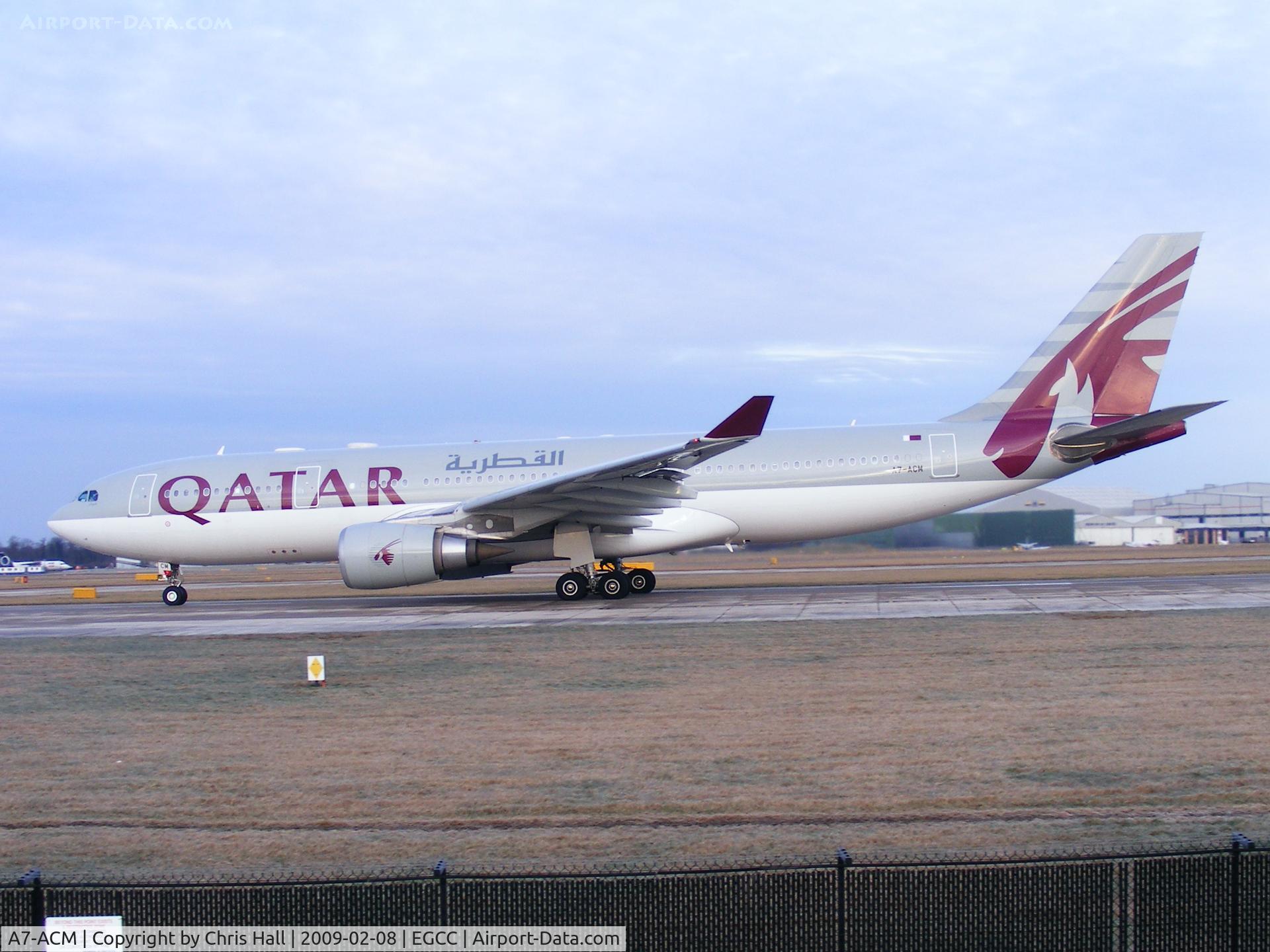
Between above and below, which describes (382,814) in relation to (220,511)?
below

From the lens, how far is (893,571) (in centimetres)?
3475

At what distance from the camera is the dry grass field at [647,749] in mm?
6770

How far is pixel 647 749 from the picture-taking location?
29.8 feet

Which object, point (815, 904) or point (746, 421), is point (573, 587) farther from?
point (815, 904)

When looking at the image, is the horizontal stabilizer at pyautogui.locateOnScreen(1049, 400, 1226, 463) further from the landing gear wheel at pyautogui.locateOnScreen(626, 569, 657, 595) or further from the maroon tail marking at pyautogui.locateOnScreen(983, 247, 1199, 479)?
the landing gear wheel at pyautogui.locateOnScreen(626, 569, 657, 595)

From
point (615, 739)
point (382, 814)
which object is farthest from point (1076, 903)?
point (615, 739)

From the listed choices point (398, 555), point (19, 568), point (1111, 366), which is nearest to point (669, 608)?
point (398, 555)

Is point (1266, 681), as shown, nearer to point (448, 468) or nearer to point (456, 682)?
point (456, 682)

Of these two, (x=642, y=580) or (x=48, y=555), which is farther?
(x=48, y=555)

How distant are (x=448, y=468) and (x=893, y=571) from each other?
16.4 metres

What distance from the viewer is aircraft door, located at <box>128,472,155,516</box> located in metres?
26.3

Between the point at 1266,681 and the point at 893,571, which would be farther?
the point at 893,571

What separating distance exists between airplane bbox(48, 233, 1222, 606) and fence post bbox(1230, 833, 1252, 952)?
1532 cm

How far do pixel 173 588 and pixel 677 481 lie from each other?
14000 mm
